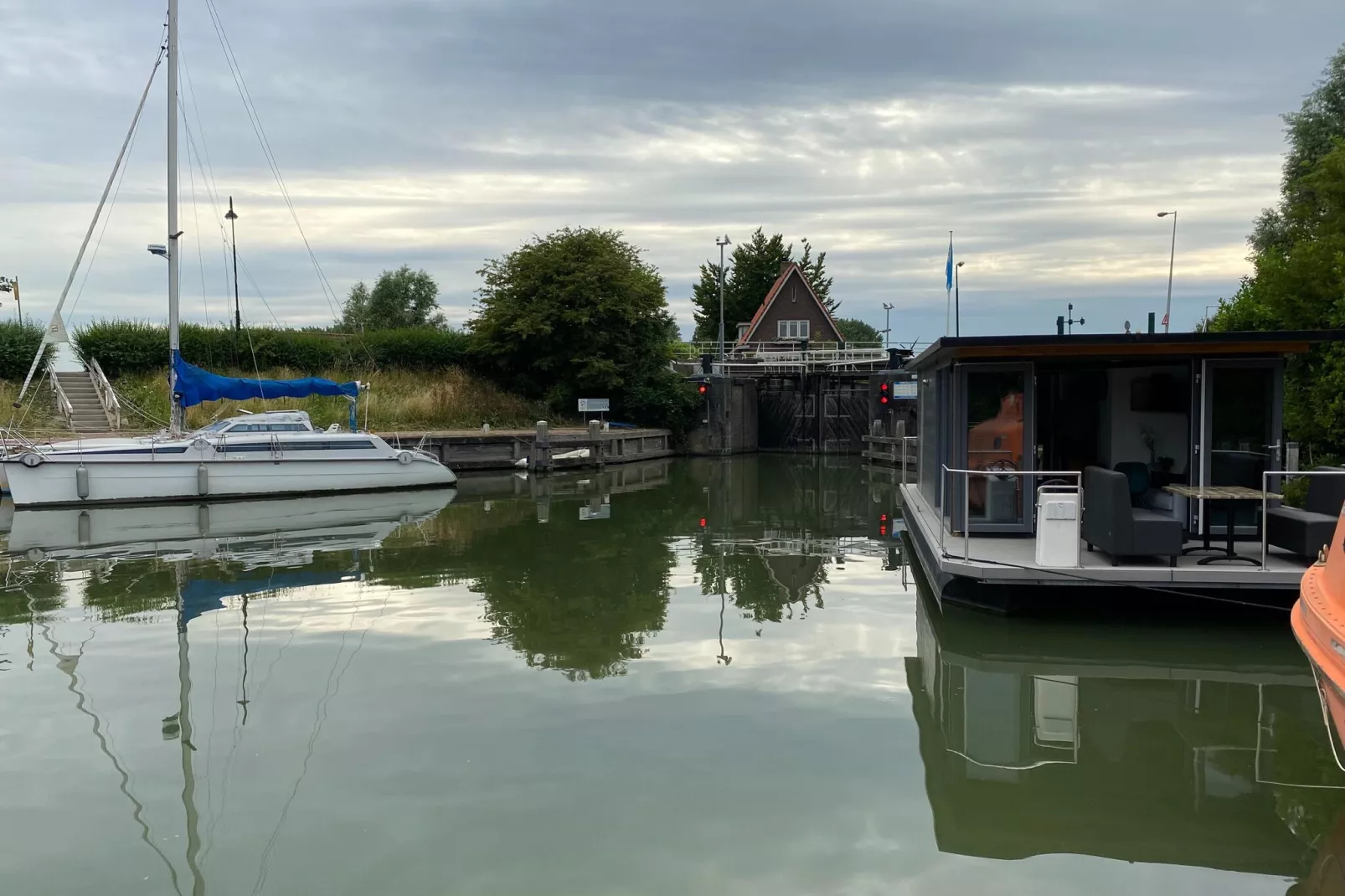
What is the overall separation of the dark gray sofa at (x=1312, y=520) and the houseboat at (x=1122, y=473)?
2 centimetres

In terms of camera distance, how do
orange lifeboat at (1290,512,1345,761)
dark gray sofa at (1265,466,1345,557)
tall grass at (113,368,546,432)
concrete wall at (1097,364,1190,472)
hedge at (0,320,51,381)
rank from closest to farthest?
1. orange lifeboat at (1290,512,1345,761)
2. dark gray sofa at (1265,466,1345,557)
3. concrete wall at (1097,364,1190,472)
4. tall grass at (113,368,546,432)
5. hedge at (0,320,51,381)

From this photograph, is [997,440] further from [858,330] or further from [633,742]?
[858,330]

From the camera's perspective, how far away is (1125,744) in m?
6.86

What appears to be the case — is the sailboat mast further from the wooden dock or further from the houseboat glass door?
the houseboat glass door

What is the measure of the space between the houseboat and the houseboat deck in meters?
0.02

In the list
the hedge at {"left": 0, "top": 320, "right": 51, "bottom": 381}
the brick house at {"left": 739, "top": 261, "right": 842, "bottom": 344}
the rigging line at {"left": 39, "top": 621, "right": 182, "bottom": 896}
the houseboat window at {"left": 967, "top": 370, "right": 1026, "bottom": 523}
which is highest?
the brick house at {"left": 739, "top": 261, "right": 842, "bottom": 344}

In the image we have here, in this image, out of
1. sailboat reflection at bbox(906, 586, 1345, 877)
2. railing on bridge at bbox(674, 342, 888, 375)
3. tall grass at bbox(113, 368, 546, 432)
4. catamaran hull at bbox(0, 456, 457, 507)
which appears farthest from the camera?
railing on bridge at bbox(674, 342, 888, 375)

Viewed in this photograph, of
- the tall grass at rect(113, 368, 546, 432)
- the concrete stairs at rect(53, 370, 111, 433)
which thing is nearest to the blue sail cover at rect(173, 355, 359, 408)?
the tall grass at rect(113, 368, 546, 432)

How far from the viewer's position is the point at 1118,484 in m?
9.03

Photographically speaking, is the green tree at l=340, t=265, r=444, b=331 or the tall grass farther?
the green tree at l=340, t=265, r=444, b=331

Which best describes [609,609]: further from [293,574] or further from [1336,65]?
[1336,65]

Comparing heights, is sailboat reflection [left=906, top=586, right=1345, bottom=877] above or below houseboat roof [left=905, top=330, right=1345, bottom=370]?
below

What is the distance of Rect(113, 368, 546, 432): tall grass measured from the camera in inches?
1184

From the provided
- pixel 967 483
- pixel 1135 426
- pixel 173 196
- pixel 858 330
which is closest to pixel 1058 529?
pixel 967 483
